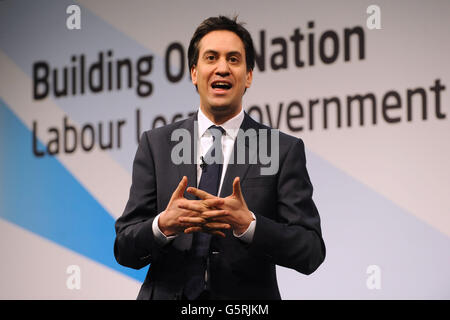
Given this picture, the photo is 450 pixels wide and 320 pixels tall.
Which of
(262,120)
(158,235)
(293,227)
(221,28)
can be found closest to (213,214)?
(158,235)

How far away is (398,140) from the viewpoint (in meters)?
3.76

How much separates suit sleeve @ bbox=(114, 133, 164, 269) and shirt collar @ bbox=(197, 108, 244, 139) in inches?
6.9

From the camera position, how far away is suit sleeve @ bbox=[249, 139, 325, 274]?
1743 millimetres

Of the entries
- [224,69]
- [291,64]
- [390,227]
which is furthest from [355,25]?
[224,69]

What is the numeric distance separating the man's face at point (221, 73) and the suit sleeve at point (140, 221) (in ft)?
0.81

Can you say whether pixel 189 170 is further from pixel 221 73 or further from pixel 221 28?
pixel 221 28

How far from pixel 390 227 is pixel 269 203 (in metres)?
2.03

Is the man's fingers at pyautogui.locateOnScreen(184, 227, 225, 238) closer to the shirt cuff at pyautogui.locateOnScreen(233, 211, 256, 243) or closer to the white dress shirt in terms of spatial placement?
the shirt cuff at pyautogui.locateOnScreen(233, 211, 256, 243)

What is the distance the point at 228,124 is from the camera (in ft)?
6.52

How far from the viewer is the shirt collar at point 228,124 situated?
6.50 feet

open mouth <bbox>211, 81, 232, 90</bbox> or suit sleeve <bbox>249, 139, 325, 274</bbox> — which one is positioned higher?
open mouth <bbox>211, 81, 232, 90</bbox>

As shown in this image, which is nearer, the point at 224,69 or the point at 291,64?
the point at 224,69

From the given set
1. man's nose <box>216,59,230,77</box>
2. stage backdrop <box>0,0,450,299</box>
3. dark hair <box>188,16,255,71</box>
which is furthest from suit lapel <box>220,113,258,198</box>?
stage backdrop <box>0,0,450,299</box>
